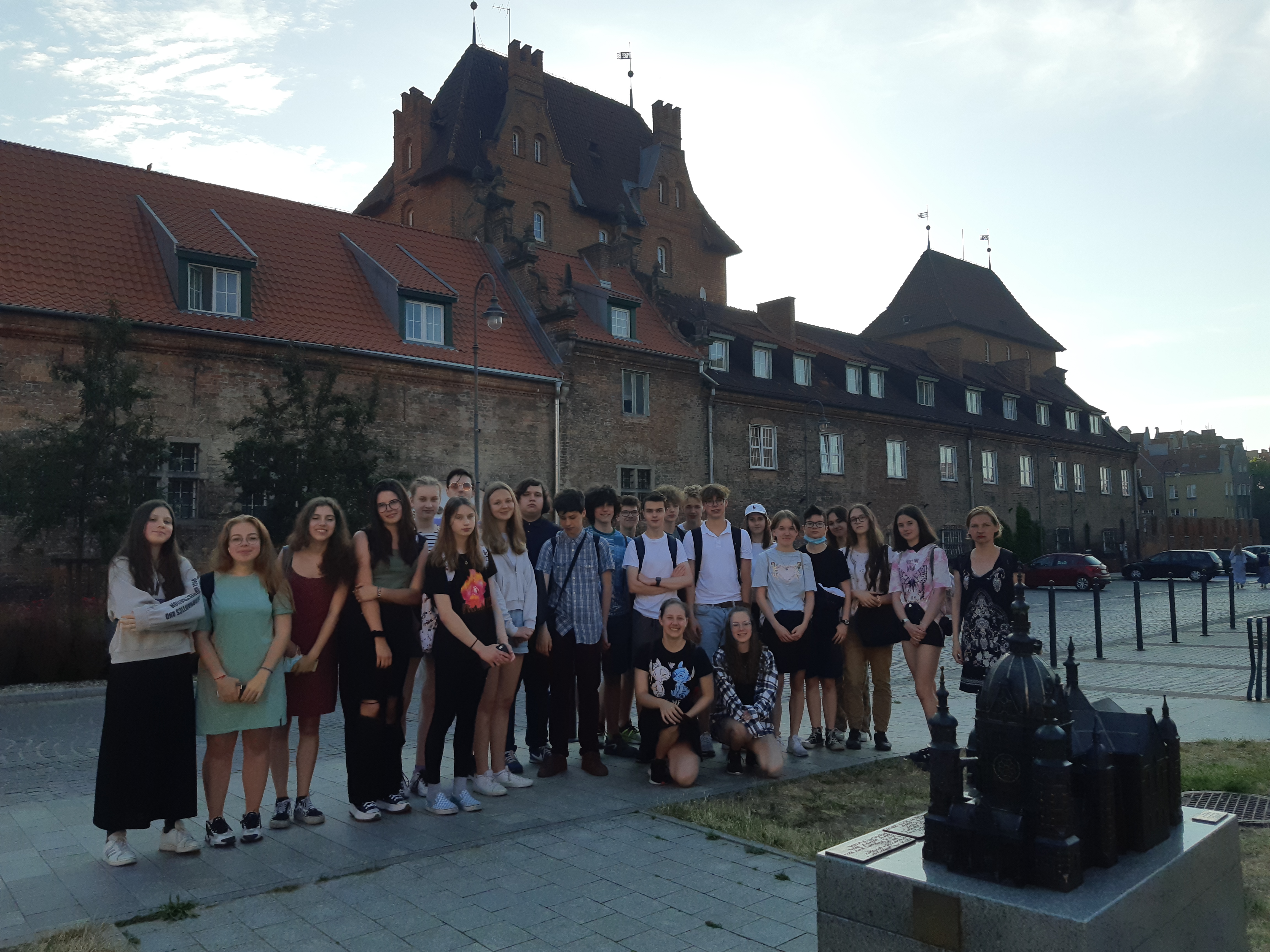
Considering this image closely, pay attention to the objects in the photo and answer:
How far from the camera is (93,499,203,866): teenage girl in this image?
5137 millimetres

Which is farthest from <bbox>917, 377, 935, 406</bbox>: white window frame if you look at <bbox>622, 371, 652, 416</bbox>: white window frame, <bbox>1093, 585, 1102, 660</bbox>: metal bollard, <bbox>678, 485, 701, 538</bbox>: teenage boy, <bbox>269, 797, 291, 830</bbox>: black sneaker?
<bbox>269, 797, 291, 830</bbox>: black sneaker

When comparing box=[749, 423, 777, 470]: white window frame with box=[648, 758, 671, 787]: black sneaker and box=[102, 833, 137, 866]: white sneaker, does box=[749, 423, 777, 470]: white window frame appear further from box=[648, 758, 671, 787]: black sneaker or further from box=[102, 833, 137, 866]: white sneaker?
box=[102, 833, 137, 866]: white sneaker

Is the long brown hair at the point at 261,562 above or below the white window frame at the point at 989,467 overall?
below

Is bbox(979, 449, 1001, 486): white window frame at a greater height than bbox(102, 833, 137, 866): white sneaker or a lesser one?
greater

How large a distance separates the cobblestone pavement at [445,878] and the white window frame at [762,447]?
24.6 m

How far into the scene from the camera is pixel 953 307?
5434cm

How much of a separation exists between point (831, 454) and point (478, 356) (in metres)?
16.1

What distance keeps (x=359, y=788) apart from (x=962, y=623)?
4375mm

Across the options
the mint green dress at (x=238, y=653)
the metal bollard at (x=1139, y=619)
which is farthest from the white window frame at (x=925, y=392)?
the mint green dress at (x=238, y=653)

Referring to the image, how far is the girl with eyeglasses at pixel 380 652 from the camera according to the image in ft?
19.2

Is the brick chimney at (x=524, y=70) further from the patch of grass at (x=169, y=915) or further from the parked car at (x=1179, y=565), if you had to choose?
the patch of grass at (x=169, y=915)

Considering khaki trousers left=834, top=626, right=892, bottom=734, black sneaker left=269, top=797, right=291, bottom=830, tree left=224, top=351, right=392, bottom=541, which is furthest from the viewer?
tree left=224, top=351, right=392, bottom=541

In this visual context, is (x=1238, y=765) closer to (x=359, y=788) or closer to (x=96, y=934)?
(x=359, y=788)

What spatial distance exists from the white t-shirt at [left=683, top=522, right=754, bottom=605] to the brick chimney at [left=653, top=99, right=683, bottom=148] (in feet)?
128
